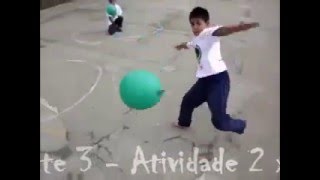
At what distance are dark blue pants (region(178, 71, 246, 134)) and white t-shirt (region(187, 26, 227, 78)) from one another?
0.02 metres

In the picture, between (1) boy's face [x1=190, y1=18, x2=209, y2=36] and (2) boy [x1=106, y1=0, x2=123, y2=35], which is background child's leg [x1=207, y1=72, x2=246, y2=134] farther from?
(2) boy [x1=106, y1=0, x2=123, y2=35]

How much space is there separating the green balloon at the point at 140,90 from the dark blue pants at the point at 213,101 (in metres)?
0.08

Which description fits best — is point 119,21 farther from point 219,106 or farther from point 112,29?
point 219,106

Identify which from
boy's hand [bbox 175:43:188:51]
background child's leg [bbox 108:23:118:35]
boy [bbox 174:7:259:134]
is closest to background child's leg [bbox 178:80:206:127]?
boy [bbox 174:7:259:134]

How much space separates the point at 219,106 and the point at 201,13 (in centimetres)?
26

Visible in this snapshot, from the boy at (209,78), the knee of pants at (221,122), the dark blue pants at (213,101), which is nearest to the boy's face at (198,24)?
the boy at (209,78)

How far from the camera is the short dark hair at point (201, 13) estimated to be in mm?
1551

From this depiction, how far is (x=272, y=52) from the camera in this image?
156cm

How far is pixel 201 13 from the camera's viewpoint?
5.09ft

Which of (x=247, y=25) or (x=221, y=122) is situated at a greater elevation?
(x=247, y=25)

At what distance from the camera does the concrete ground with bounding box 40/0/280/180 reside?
1.54m

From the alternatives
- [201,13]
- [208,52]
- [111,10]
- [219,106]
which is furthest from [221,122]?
[111,10]
